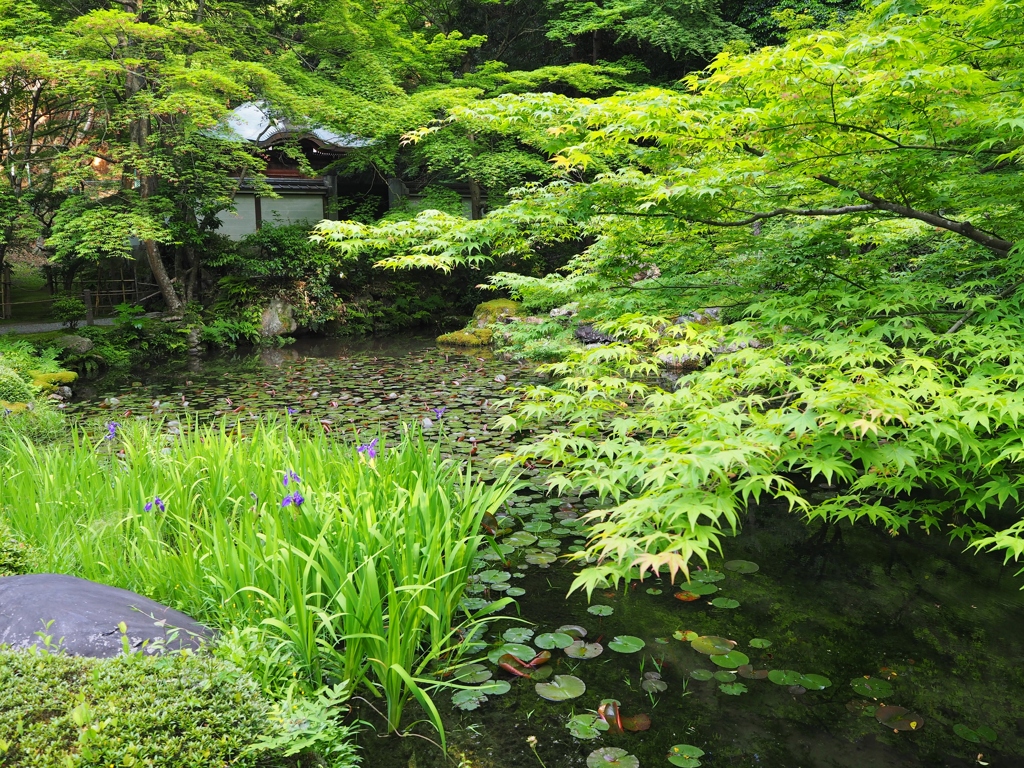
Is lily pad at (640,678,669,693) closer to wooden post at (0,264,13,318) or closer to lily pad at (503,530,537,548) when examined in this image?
lily pad at (503,530,537,548)

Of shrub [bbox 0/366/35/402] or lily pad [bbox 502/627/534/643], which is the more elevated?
shrub [bbox 0/366/35/402]

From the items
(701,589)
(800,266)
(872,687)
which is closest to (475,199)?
(800,266)

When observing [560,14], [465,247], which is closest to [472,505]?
[465,247]

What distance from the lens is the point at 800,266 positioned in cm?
388

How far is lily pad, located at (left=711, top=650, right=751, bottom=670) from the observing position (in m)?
3.21

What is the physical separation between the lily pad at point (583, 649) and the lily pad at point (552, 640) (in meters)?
0.03

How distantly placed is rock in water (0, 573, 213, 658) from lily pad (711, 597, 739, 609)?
269cm

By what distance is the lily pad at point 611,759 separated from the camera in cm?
260

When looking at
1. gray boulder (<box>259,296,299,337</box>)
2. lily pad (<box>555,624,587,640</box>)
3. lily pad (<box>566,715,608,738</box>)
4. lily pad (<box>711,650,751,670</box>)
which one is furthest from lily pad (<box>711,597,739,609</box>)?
gray boulder (<box>259,296,299,337</box>)

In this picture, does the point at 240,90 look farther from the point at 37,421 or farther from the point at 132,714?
the point at 132,714

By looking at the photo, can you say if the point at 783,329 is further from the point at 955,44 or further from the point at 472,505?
the point at 472,505

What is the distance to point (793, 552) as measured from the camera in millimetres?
4594

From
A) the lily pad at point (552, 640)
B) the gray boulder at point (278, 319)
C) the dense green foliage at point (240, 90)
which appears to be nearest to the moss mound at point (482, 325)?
the dense green foliage at point (240, 90)

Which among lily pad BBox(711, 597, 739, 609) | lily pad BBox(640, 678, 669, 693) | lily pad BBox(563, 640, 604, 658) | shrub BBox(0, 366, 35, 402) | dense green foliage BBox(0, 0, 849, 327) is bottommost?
lily pad BBox(711, 597, 739, 609)
